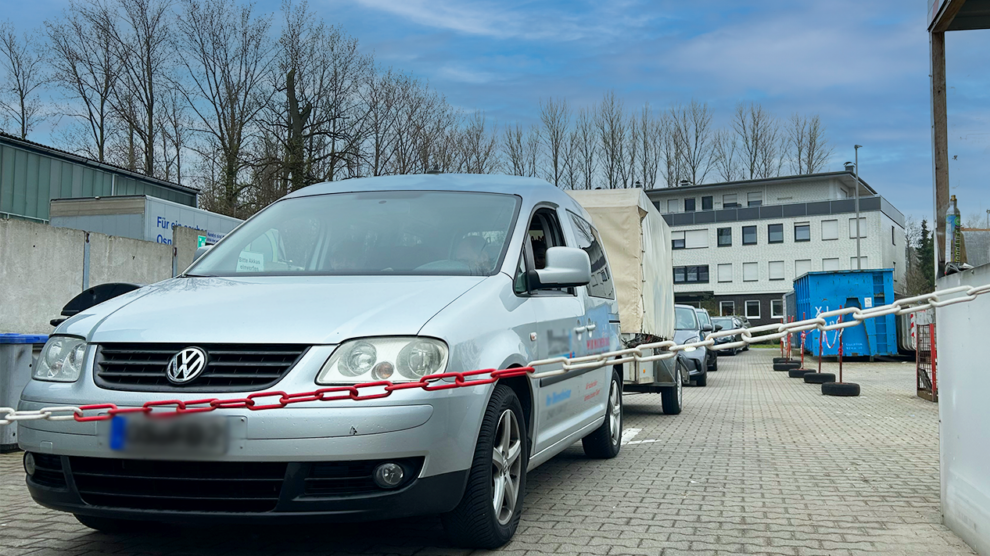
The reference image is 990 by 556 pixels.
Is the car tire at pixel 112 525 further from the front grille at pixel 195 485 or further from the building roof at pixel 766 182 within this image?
the building roof at pixel 766 182

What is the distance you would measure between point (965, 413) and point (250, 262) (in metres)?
3.80

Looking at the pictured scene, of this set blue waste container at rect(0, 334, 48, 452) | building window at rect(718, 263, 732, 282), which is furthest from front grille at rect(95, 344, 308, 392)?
building window at rect(718, 263, 732, 282)

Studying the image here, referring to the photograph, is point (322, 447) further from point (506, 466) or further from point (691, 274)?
point (691, 274)

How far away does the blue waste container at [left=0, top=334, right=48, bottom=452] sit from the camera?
24.8 ft

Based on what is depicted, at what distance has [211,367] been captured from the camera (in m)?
3.54

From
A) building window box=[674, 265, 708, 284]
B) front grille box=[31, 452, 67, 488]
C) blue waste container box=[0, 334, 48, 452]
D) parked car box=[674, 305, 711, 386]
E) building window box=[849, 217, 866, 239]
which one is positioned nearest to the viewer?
front grille box=[31, 452, 67, 488]

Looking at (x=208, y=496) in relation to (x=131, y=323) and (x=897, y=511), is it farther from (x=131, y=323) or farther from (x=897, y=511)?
(x=897, y=511)

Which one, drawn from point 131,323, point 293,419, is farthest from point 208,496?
point 131,323

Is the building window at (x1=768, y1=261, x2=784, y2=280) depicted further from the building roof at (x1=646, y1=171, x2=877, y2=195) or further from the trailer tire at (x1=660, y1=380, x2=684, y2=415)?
the trailer tire at (x1=660, y1=380, x2=684, y2=415)

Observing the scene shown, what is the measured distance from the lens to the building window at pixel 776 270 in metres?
65.7

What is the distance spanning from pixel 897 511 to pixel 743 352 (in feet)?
129

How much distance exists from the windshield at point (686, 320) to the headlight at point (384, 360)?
48.7 feet

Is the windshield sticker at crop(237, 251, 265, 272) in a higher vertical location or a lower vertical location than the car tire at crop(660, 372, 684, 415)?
higher

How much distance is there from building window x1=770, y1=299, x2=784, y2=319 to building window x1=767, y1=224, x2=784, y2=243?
175 inches
